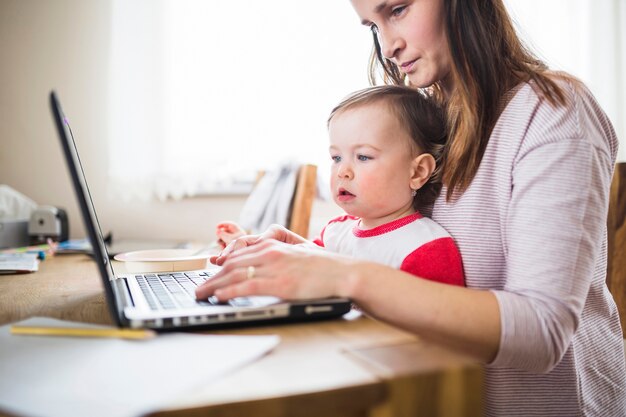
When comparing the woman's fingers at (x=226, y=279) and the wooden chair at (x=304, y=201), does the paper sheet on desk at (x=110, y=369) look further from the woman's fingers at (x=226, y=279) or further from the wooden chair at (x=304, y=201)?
the wooden chair at (x=304, y=201)

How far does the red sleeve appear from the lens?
2.44 ft

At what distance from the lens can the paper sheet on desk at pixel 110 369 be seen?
1.20ft

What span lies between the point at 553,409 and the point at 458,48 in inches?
23.4

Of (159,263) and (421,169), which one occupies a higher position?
(421,169)

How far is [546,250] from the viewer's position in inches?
24.0

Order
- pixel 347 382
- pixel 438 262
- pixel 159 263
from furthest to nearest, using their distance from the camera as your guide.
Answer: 1. pixel 159 263
2. pixel 438 262
3. pixel 347 382

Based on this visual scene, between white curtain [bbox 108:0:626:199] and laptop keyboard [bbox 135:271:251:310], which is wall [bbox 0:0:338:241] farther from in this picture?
laptop keyboard [bbox 135:271:251:310]

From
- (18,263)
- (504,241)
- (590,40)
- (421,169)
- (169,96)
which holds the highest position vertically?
(590,40)

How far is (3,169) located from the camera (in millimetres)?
2127

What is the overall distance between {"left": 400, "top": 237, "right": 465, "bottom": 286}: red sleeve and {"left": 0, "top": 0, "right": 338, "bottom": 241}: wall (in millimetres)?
1738

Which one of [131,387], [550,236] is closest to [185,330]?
[131,387]

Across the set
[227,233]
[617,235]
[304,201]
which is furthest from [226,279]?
[304,201]

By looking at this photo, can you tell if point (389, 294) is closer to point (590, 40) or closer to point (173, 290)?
point (173, 290)

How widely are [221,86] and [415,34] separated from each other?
59.2 inches
